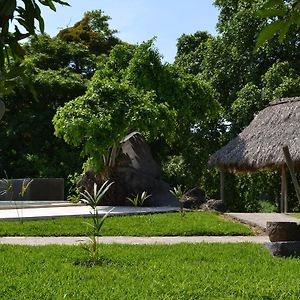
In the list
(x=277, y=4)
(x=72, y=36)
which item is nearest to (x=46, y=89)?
(x=72, y=36)

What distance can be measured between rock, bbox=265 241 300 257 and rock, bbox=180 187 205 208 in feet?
24.2

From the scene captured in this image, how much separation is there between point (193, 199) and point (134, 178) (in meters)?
1.59

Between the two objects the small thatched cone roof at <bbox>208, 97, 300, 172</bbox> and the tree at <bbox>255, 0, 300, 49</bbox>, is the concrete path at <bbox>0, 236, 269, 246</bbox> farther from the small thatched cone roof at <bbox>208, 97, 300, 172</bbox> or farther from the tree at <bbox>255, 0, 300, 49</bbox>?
the small thatched cone roof at <bbox>208, 97, 300, 172</bbox>

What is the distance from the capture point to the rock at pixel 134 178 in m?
14.5

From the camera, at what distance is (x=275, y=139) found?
1503cm

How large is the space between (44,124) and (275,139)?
7.63 metres

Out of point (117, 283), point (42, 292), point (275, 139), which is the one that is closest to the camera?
point (42, 292)

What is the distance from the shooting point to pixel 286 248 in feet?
21.3

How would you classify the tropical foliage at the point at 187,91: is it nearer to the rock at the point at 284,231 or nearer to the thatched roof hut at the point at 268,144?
the thatched roof hut at the point at 268,144

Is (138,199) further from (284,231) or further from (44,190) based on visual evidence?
(284,231)

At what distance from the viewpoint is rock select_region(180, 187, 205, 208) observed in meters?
14.0

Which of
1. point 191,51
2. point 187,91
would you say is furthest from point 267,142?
point 191,51

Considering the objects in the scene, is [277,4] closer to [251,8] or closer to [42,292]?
[42,292]

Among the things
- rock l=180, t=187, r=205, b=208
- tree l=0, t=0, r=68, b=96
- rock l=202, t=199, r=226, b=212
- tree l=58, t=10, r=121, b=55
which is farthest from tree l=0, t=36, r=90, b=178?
tree l=0, t=0, r=68, b=96
